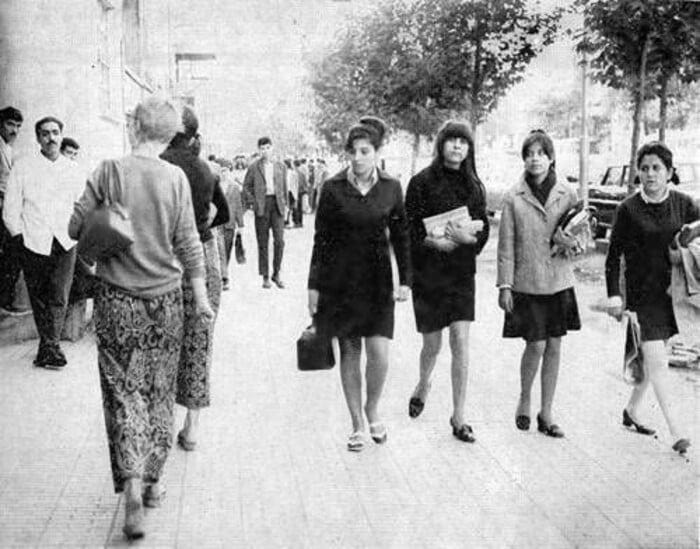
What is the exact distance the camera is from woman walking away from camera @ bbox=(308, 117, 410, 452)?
495 cm

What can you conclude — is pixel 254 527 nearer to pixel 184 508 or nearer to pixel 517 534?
pixel 184 508

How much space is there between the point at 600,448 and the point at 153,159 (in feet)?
8.83

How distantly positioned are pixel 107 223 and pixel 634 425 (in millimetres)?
3111

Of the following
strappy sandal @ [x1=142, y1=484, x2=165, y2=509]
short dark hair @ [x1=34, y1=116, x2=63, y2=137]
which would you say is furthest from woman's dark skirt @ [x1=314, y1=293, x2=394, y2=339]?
short dark hair @ [x1=34, y1=116, x2=63, y2=137]

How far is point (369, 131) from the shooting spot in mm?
4949

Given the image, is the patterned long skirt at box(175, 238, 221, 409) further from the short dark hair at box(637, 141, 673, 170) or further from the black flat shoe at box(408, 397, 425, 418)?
the short dark hair at box(637, 141, 673, 170)

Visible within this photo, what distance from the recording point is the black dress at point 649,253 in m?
4.99

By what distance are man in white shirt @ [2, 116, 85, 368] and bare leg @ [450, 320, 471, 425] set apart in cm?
233

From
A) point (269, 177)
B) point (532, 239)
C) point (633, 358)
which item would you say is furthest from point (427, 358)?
point (269, 177)

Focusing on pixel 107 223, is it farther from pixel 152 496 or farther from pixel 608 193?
pixel 608 193

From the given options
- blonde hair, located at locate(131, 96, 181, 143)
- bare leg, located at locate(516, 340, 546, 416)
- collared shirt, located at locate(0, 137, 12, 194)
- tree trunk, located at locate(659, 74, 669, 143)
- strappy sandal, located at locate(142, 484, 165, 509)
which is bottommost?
strappy sandal, located at locate(142, 484, 165, 509)

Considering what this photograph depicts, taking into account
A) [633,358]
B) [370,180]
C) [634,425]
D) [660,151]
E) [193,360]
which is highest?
[660,151]

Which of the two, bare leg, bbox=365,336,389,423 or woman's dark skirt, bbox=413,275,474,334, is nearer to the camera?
bare leg, bbox=365,336,389,423

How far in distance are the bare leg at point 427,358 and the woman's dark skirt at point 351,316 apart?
566 mm
